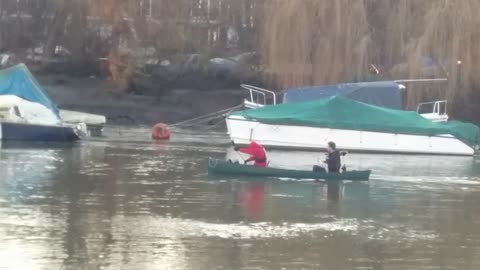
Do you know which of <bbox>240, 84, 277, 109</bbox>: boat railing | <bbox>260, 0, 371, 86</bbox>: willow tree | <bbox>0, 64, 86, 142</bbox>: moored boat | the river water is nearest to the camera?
the river water

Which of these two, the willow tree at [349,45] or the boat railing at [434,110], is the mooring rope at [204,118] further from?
the boat railing at [434,110]

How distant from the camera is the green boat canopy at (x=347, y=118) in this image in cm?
3875

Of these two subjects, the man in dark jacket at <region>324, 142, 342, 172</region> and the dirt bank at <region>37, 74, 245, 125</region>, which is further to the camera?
the dirt bank at <region>37, 74, 245, 125</region>

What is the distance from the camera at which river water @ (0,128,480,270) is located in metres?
15.3

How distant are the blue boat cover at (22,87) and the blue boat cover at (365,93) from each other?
9.91 metres

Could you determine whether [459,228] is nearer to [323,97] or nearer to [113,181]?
[113,181]

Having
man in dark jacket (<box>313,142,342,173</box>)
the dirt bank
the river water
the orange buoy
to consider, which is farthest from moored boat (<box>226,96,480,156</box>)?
the dirt bank

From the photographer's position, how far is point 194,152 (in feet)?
119

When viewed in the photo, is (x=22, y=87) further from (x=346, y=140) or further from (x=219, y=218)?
(x=219, y=218)

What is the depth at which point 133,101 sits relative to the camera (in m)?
55.3

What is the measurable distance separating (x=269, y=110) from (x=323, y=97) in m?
3.95

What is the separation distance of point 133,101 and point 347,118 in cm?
1894

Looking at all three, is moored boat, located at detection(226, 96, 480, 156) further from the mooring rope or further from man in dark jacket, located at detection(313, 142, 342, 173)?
the mooring rope

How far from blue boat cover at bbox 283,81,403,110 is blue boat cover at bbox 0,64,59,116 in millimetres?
9909
